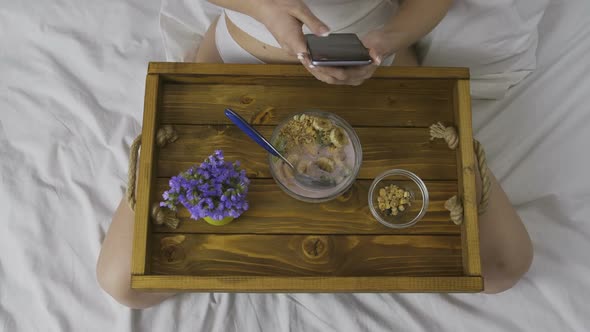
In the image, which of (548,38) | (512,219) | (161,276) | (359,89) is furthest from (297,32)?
(548,38)

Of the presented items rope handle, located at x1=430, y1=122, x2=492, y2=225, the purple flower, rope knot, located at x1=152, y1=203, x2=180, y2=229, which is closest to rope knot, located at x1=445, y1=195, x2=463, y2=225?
rope handle, located at x1=430, y1=122, x2=492, y2=225

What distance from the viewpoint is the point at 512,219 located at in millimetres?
870

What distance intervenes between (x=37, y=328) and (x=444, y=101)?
2.89 feet

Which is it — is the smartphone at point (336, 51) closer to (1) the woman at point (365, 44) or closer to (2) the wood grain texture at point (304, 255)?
(1) the woman at point (365, 44)

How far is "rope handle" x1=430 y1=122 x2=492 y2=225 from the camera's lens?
73 cm

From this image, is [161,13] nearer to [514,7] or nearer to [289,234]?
[289,234]

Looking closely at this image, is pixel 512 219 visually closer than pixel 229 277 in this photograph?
No

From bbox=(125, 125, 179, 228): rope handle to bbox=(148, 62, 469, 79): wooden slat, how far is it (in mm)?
100

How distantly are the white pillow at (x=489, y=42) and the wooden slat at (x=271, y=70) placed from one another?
20 centimetres

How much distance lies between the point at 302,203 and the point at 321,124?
5.2 inches

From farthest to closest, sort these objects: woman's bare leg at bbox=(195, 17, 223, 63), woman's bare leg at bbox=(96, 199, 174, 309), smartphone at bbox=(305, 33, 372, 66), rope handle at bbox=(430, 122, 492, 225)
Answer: woman's bare leg at bbox=(195, 17, 223, 63), woman's bare leg at bbox=(96, 199, 174, 309), rope handle at bbox=(430, 122, 492, 225), smartphone at bbox=(305, 33, 372, 66)

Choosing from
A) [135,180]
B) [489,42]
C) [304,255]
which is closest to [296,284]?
[304,255]

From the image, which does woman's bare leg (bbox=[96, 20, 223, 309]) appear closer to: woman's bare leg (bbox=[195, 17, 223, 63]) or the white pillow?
woman's bare leg (bbox=[195, 17, 223, 63])

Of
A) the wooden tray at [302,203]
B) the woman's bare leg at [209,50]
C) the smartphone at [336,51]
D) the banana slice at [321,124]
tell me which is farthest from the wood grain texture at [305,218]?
the woman's bare leg at [209,50]
